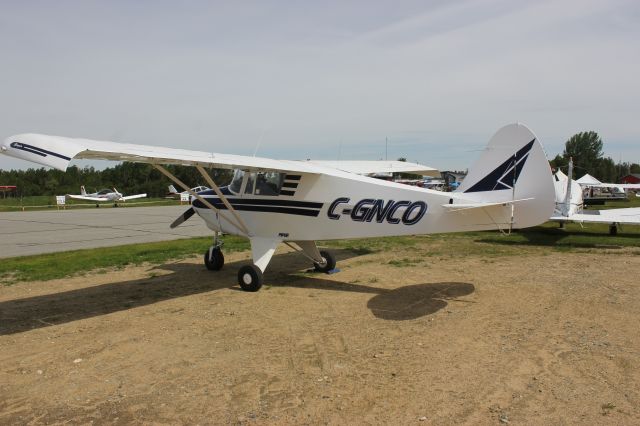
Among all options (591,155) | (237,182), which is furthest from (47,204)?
(591,155)

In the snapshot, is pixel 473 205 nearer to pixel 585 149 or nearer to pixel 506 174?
pixel 506 174

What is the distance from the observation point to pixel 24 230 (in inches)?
782

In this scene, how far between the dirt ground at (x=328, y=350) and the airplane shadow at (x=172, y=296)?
4 cm

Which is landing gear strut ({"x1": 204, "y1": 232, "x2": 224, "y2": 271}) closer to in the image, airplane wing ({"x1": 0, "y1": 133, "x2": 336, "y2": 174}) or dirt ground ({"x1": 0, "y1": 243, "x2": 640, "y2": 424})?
dirt ground ({"x1": 0, "y1": 243, "x2": 640, "y2": 424})

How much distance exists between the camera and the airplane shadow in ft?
22.3

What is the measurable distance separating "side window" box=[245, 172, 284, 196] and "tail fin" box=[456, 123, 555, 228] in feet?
11.2

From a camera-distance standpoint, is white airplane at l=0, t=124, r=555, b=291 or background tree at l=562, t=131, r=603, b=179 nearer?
white airplane at l=0, t=124, r=555, b=291

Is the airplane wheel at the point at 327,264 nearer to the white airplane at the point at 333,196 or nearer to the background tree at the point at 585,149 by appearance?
the white airplane at the point at 333,196

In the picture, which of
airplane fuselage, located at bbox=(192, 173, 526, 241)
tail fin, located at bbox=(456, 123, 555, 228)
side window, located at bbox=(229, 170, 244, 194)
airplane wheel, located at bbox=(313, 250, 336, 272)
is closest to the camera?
tail fin, located at bbox=(456, 123, 555, 228)

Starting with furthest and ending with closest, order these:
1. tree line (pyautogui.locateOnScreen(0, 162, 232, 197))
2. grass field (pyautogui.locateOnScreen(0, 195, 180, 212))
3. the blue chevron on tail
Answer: tree line (pyautogui.locateOnScreen(0, 162, 232, 197))
grass field (pyautogui.locateOnScreen(0, 195, 180, 212))
the blue chevron on tail

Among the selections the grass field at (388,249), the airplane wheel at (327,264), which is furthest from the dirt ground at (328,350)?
the grass field at (388,249)

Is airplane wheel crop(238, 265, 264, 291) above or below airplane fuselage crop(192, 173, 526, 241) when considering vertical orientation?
below

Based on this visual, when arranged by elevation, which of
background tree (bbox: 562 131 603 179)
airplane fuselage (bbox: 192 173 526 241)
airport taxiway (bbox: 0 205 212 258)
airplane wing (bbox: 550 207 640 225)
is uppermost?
background tree (bbox: 562 131 603 179)

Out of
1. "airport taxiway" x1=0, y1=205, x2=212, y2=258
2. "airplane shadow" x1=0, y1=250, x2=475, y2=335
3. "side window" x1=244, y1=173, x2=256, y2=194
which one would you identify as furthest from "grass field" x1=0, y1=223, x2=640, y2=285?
"side window" x1=244, y1=173, x2=256, y2=194
